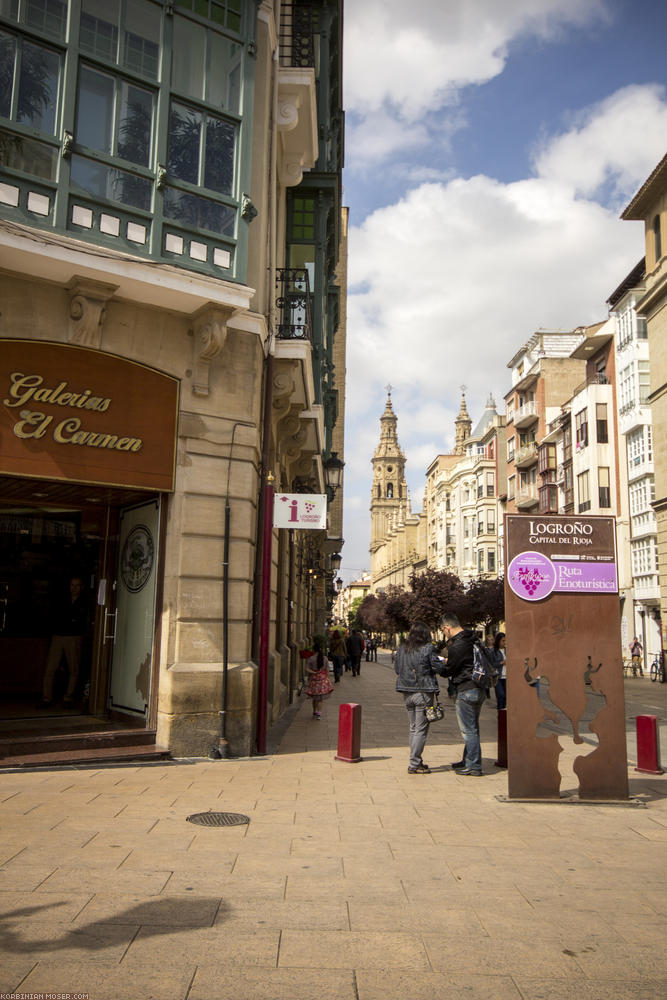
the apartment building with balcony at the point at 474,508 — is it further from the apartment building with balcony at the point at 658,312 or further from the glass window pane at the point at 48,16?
the glass window pane at the point at 48,16

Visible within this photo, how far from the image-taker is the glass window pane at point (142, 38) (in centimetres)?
987

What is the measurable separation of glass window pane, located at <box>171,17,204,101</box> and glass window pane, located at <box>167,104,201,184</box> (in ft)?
0.87

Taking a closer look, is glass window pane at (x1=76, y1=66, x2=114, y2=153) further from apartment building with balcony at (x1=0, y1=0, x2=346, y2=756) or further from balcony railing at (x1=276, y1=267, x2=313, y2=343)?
balcony railing at (x1=276, y1=267, x2=313, y2=343)

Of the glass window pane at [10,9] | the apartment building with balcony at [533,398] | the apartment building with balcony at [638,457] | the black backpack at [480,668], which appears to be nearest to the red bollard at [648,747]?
the black backpack at [480,668]

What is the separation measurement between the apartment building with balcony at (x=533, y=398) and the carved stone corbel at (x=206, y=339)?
158 feet

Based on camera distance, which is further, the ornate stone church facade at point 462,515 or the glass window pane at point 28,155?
the ornate stone church facade at point 462,515

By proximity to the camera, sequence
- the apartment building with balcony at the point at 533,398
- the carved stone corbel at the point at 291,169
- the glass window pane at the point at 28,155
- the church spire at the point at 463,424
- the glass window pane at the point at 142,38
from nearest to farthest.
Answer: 1. the glass window pane at the point at 28,155
2. the glass window pane at the point at 142,38
3. the carved stone corbel at the point at 291,169
4. the apartment building with balcony at the point at 533,398
5. the church spire at the point at 463,424

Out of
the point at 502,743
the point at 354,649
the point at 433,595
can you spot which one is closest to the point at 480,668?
the point at 502,743

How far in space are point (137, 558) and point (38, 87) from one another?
5.89 m

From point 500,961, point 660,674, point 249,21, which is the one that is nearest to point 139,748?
point 500,961

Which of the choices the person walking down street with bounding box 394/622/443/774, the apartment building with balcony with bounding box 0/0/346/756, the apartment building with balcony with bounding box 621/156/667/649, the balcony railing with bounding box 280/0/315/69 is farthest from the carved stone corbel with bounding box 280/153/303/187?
the apartment building with balcony with bounding box 621/156/667/649

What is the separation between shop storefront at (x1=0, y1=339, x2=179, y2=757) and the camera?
9.25 meters

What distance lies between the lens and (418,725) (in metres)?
9.48

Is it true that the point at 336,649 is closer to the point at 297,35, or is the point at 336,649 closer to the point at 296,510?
the point at 296,510
